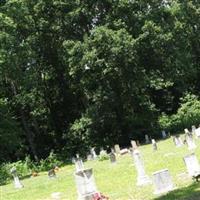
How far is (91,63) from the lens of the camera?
138 feet

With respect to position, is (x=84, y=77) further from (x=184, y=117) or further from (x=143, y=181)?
(x=143, y=181)

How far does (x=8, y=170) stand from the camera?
→ 38406 mm

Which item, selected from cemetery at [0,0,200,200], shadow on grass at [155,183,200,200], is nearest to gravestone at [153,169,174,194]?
shadow on grass at [155,183,200,200]

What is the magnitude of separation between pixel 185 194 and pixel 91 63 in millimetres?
28691

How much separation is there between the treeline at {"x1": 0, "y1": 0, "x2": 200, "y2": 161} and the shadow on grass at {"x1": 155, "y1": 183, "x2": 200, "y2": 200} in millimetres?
25812

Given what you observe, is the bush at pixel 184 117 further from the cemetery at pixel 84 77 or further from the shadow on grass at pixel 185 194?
the shadow on grass at pixel 185 194

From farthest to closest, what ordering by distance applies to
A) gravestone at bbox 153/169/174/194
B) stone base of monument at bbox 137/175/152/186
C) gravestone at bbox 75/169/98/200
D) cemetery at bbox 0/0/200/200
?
cemetery at bbox 0/0/200/200 → stone base of monument at bbox 137/175/152/186 → gravestone at bbox 75/169/98/200 → gravestone at bbox 153/169/174/194

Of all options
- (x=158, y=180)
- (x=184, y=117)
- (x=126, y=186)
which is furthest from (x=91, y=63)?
(x=158, y=180)

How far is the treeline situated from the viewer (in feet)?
137

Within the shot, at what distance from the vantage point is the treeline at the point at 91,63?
41.8 m

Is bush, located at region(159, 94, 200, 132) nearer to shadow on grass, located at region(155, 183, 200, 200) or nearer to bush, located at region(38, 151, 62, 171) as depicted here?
bush, located at region(38, 151, 62, 171)

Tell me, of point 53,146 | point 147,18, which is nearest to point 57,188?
point 147,18

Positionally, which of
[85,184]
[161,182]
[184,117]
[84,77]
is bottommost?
[161,182]

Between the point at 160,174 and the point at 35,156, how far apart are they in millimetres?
30456
